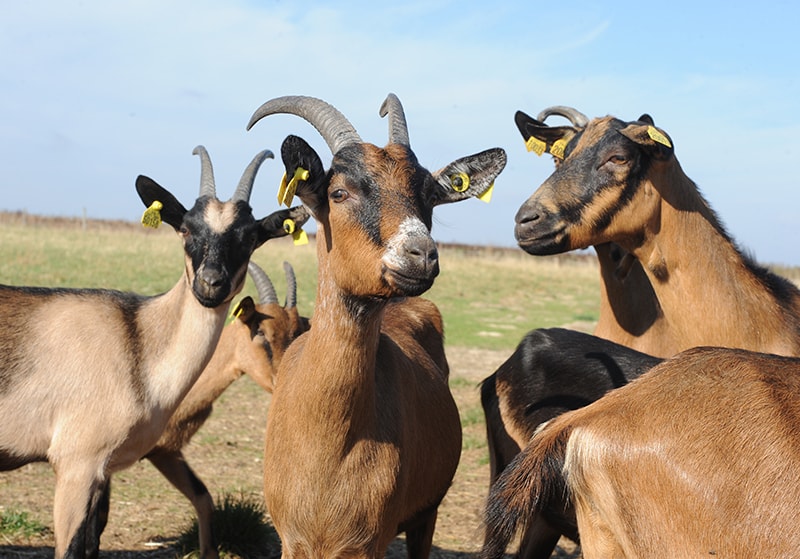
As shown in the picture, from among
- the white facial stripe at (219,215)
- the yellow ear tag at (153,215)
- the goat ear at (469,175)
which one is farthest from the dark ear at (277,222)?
the goat ear at (469,175)

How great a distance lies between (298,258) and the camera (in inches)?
1380

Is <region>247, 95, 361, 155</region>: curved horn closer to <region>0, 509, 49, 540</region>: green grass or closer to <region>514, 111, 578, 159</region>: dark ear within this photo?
<region>514, 111, 578, 159</region>: dark ear

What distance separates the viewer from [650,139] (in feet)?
18.0

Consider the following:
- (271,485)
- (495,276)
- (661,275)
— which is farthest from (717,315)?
(495,276)

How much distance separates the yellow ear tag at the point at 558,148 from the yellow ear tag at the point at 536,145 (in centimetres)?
17

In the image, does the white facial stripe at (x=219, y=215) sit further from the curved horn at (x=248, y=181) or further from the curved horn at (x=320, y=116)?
the curved horn at (x=320, y=116)

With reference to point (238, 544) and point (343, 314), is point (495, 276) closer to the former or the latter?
point (238, 544)

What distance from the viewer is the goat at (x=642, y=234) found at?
5.47 meters

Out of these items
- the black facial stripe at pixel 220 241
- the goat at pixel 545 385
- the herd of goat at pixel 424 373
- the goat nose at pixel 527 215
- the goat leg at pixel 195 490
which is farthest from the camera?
the goat leg at pixel 195 490

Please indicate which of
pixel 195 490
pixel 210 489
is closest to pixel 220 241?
pixel 195 490

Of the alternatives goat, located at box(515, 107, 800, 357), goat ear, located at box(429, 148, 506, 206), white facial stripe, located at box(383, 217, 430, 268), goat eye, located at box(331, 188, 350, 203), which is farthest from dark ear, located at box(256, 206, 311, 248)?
white facial stripe, located at box(383, 217, 430, 268)

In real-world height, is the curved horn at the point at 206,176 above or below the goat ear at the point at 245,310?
above

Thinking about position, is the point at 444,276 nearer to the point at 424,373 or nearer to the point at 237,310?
the point at 237,310

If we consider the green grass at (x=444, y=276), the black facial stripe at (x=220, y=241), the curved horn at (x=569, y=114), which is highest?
the curved horn at (x=569, y=114)
